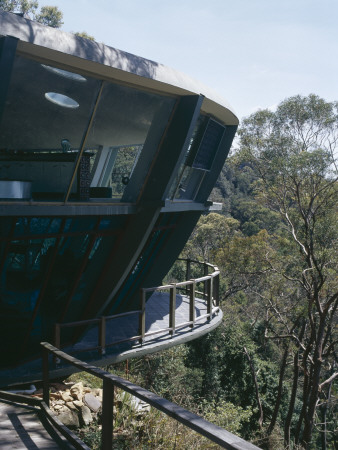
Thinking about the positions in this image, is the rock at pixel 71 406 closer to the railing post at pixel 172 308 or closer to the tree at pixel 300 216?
the railing post at pixel 172 308

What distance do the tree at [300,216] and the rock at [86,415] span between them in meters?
13.0

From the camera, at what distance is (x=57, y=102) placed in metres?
7.82

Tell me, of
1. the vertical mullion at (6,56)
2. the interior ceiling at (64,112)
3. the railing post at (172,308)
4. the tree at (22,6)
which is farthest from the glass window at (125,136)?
the tree at (22,6)

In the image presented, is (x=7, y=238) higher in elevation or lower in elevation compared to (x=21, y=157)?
lower

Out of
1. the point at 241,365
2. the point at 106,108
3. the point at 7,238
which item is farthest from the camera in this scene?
the point at 241,365

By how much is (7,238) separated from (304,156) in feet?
56.7

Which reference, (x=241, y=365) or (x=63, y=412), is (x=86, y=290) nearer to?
(x=63, y=412)

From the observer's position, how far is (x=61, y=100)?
25.2 feet

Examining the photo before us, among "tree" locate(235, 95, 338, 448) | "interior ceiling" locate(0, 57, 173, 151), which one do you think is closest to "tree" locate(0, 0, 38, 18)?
"tree" locate(235, 95, 338, 448)

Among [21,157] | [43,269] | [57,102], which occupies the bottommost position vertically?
[43,269]

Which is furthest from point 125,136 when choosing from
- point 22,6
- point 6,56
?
point 22,6

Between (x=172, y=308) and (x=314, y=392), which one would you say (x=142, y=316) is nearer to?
(x=172, y=308)

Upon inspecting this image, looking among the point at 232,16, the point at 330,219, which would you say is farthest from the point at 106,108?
the point at 330,219

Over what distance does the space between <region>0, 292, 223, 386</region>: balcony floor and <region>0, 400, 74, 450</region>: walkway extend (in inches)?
90.9
